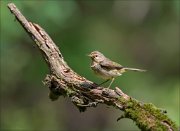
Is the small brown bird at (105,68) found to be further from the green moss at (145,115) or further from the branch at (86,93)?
the green moss at (145,115)

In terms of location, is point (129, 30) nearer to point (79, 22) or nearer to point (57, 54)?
point (79, 22)

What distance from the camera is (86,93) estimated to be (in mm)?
5422

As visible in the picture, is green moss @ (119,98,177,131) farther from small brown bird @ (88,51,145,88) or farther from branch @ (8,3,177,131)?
small brown bird @ (88,51,145,88)

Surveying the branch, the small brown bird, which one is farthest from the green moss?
the small brown bird

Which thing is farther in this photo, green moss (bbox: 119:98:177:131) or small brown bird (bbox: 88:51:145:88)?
small brown bird (bbox: 88:51:145:88)

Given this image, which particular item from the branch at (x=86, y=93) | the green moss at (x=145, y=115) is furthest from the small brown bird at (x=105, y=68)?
the green moss at (x=145, y=115)

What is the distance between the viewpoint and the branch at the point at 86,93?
16.9 ft

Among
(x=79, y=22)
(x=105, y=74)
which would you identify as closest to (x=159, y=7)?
(x=79, y=22)

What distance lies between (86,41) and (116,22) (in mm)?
2699

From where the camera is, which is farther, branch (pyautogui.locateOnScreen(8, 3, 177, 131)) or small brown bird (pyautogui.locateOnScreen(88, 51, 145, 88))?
small brown bird (pyautogui.locateOnScreen(88, 51, 145, 88))

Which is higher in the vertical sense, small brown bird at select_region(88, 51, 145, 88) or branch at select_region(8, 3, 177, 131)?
small brown bird at select_region(88, 51, 145, 88)

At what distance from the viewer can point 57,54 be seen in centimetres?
558

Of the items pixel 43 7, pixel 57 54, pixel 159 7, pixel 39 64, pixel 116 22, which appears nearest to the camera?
pixel 57 54

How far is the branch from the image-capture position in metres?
5.16
